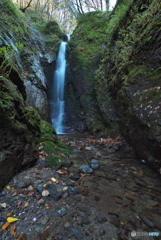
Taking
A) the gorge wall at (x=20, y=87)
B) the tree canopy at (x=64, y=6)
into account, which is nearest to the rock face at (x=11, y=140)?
the gorge wall at (x=20, y=87)

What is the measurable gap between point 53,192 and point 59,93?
30.3ft

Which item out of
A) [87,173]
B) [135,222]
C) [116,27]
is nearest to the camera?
[135,222]

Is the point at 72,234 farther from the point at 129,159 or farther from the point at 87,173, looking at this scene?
the point at 129,159

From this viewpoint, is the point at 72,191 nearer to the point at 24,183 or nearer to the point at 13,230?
the point at 24,183

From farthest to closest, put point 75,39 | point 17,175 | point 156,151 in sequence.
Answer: point 75,39 → point 156,151 → point 17,175

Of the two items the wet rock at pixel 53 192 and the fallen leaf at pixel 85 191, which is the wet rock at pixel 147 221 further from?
the wet rock at pixel 53 192

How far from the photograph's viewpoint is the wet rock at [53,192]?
7.08 ft

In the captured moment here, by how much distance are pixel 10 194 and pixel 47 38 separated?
47.1ft

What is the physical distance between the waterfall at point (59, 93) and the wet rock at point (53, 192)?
6.69 metres

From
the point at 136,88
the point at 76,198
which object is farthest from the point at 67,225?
the point at 136,88

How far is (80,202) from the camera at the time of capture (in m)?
2.15

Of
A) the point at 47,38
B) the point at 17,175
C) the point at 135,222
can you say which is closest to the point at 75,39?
the point at 47,38

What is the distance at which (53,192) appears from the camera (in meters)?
2.24

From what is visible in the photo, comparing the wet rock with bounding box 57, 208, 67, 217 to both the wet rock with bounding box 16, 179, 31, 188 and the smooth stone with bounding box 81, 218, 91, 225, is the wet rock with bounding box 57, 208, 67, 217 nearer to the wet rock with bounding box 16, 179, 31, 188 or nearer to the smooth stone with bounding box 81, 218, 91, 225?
the smooth stone with bounding box 81, 218, 91, 225
